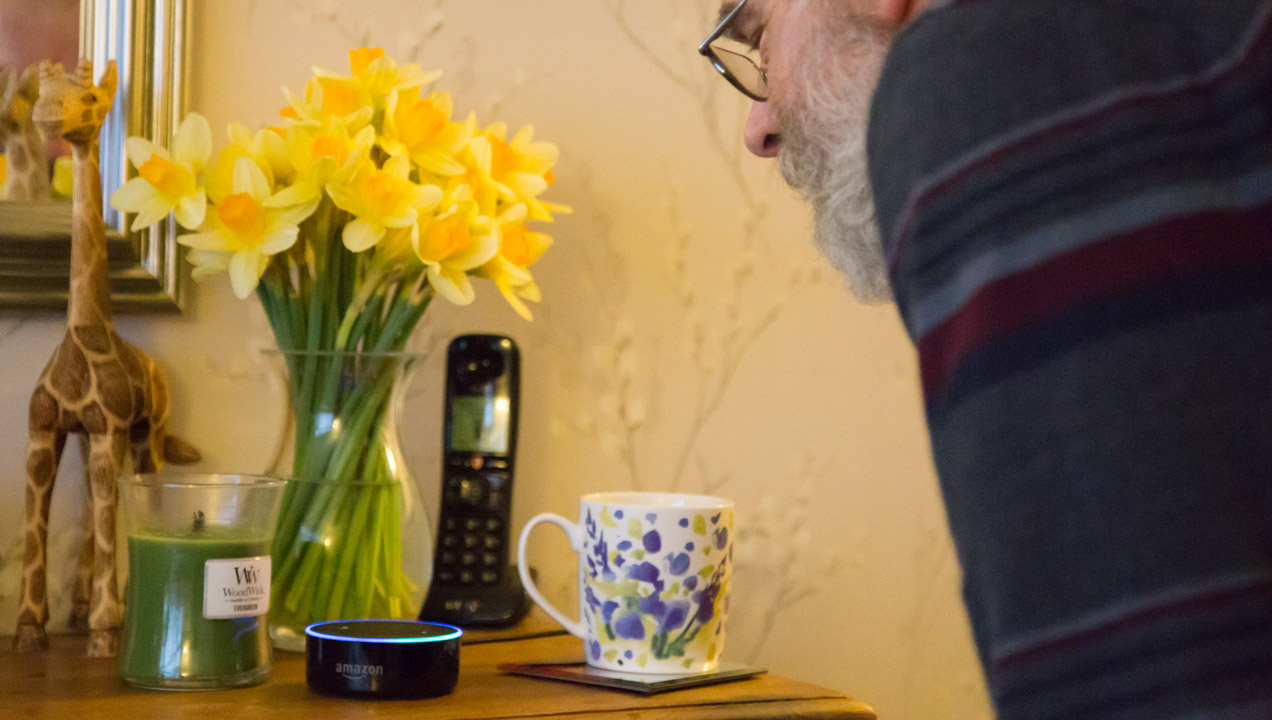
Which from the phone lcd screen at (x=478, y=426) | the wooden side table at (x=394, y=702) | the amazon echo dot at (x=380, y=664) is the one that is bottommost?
the wooden side table at (x=394, y=702)

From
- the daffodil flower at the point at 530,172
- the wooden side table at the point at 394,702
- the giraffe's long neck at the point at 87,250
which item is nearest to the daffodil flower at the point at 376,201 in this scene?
the daffodil flower at the point at 530,172

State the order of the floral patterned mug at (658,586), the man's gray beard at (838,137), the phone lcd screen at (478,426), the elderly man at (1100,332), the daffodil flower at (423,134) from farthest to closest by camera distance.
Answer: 1. the phone lcd screen at (478,426)
2. the daffodil flower at (423,134)
3. the floral patterned mug at (658,586)
4. the man's gray beard at (838,137)
5. the elderly man at (1100,332)

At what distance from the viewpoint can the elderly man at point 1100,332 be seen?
1.00 feet

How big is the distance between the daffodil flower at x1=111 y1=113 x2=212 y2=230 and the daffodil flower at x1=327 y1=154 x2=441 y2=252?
0.11 metres

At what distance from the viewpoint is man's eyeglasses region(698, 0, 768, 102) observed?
0.79 meters

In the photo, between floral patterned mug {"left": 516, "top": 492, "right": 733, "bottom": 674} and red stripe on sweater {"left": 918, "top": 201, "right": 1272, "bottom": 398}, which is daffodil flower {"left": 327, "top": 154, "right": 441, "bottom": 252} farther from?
red stripe on sweater {"left": 918, "top": 201, "right": 1272, "bottom": 398}

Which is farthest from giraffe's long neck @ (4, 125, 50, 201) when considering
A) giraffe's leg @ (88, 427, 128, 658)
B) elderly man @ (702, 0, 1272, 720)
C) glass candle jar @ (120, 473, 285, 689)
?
elderly man @ (702, 0, 1272, 720)

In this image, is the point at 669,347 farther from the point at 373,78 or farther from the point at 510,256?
the point at 373,78

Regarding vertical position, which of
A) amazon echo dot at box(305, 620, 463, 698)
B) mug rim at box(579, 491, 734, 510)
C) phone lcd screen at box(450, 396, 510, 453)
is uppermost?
phone lcd screen at box(450, 396, 510, 453)

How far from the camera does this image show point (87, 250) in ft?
2.77

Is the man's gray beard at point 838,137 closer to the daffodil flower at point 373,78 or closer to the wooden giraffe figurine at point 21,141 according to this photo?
the daffodil flower at point 373,78

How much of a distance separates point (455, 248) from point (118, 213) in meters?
0.32

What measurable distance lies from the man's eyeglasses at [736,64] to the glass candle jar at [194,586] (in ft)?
1.47

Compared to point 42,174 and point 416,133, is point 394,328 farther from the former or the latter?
point 42,174
